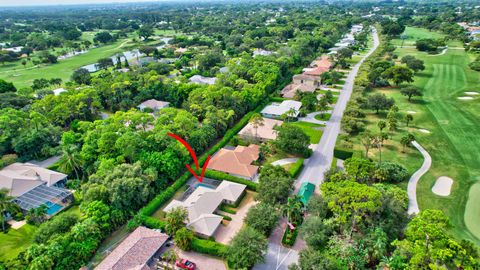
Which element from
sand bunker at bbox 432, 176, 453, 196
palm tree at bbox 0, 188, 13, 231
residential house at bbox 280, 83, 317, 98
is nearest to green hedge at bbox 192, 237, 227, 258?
palm tree at bbox 0, 188, 13, 231

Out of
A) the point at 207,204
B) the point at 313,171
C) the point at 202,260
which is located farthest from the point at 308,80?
the point at 202,260

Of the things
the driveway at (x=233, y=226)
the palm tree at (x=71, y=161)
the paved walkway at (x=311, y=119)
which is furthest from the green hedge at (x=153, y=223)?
the paved walkway at (x=311, y=119)

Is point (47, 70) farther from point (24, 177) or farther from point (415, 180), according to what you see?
point (415, 180)

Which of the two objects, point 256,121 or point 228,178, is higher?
point 256,121

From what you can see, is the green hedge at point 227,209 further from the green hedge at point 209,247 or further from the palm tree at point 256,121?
the palm tree at point 256,121

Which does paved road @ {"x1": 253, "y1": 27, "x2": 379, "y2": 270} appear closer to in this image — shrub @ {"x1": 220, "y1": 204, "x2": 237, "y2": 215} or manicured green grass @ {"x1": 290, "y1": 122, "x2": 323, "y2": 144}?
manicured green grass @ {"x1": 290, "y1": 122, "x2": 323, "y2": 144}
